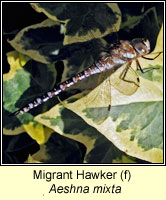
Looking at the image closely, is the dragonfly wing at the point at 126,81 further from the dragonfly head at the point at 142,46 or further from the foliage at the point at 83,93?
the dragonfly head at the point at 142,46

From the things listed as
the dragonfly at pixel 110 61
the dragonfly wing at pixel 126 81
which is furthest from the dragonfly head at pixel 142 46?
the dragonfly wing at pixel 126 81

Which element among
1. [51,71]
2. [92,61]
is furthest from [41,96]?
[92,61]

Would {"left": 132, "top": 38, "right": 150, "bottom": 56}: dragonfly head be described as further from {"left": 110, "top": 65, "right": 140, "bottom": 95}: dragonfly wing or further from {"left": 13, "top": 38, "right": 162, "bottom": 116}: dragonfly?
{"left": 110, "top": 65, "right": 140, "bottom": 95}: dragonfly wing

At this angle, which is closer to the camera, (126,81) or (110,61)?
(126,81)

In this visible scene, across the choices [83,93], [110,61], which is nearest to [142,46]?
[110,61]

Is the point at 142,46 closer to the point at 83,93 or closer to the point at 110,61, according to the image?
the point at 110,61

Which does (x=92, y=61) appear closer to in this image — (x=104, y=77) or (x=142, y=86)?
(x=104, y=77)

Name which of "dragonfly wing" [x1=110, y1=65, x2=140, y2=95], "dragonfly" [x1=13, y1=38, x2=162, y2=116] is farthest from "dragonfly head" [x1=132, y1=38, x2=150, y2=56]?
"dragonfly wing" [x1=110, y1=65, x2=140, y2=95]

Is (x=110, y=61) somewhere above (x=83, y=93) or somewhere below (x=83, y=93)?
above
